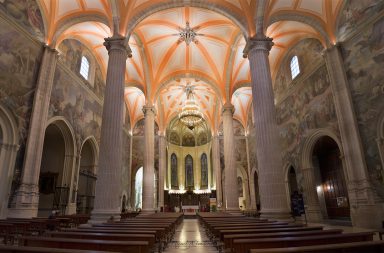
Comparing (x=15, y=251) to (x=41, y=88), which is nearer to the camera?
(x=15, y=251)

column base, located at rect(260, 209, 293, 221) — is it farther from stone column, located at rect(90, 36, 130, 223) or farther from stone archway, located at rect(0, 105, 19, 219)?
stone archway, located at rect(0, 105, 19, 219)

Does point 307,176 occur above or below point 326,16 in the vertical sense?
below

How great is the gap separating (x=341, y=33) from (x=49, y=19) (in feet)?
49.7

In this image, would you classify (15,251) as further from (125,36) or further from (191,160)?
(191,160)

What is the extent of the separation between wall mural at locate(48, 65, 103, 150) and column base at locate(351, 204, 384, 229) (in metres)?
15.6

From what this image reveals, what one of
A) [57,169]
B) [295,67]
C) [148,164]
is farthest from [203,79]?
[57,169]

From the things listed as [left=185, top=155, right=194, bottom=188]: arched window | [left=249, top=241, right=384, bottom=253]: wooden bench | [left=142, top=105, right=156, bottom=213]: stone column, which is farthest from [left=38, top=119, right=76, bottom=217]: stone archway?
[left=185, top=155, right=194, bottom=188]: arched window

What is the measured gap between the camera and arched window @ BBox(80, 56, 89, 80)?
55.7 feet

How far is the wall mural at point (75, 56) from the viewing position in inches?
590

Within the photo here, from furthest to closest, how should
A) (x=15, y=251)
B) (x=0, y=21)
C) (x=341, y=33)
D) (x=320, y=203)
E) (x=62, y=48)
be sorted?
(x=320, y=203) → (x=62, y=48) → (x=341, y=33) → (x=0, y=21) → (x=15, y=251)

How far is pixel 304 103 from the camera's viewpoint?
15.6m

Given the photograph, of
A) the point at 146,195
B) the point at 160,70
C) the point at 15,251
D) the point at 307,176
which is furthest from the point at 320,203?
the point at 15,251

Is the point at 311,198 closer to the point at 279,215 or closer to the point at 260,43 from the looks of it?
the point at 279,215

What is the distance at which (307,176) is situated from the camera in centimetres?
1536
